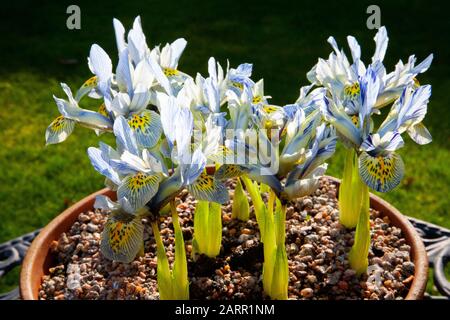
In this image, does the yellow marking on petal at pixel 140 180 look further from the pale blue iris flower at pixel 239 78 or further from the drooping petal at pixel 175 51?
the drooping petal at pixel 175 51

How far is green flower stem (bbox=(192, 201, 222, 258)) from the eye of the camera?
5.94 ft

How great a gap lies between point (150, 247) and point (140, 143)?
1.74 feet

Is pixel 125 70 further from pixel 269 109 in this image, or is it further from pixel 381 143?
pixel 381 143

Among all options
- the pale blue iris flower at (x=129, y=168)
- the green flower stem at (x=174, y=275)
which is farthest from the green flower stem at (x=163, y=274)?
the pale blue iris flower at (x=129, y=168)

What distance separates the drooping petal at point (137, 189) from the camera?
143cm

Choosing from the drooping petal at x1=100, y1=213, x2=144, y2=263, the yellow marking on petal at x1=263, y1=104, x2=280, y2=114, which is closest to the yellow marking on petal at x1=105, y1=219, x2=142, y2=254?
the drooping petal at x1=100, y1=213, x2=144, y2=263

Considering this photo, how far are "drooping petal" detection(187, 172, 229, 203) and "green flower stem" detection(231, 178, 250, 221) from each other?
49cm

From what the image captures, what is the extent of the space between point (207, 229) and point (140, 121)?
0.40 meters

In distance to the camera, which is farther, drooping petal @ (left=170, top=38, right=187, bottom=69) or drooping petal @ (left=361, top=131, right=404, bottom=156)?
drooping petal @ (left=170, top=38, right=187, bottom=69)

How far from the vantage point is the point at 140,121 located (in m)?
1.59

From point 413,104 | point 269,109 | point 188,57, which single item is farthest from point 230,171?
point 188,57

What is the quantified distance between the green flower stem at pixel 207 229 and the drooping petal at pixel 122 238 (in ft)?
0.95

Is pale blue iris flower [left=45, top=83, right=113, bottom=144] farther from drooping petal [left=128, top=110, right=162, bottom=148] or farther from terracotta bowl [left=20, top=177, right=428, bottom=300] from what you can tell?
terracotta bowl [left=20, top=177, right=428, bottom=300]
